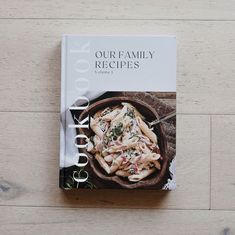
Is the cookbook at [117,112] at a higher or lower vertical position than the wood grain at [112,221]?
higher

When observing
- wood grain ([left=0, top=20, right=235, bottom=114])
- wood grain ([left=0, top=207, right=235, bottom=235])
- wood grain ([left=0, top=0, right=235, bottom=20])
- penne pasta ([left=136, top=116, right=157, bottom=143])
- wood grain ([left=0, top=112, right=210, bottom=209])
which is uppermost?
wood grain ([left=0, top=0, right=235, bottom=20])

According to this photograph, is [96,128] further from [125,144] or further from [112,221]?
[112,221]

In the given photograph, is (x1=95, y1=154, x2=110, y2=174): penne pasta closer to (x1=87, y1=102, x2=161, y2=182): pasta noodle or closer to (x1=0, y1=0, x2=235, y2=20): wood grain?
(x1=87, y1=102, x2=161, y2=182): pasta noodle

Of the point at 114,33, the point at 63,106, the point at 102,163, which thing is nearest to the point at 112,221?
the point at 102,163

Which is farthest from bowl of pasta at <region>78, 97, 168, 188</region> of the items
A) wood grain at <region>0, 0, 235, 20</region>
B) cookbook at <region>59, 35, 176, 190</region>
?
wood grain at <region>0, 0, 235, 20</region>

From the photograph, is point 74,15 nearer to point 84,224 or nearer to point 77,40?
point 77,40

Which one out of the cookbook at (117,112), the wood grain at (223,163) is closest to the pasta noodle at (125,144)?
the cookbook at (117,112)

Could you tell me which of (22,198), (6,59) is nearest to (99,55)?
(6,59)

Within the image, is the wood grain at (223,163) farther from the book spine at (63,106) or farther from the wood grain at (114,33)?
the book spine at (63,106)
